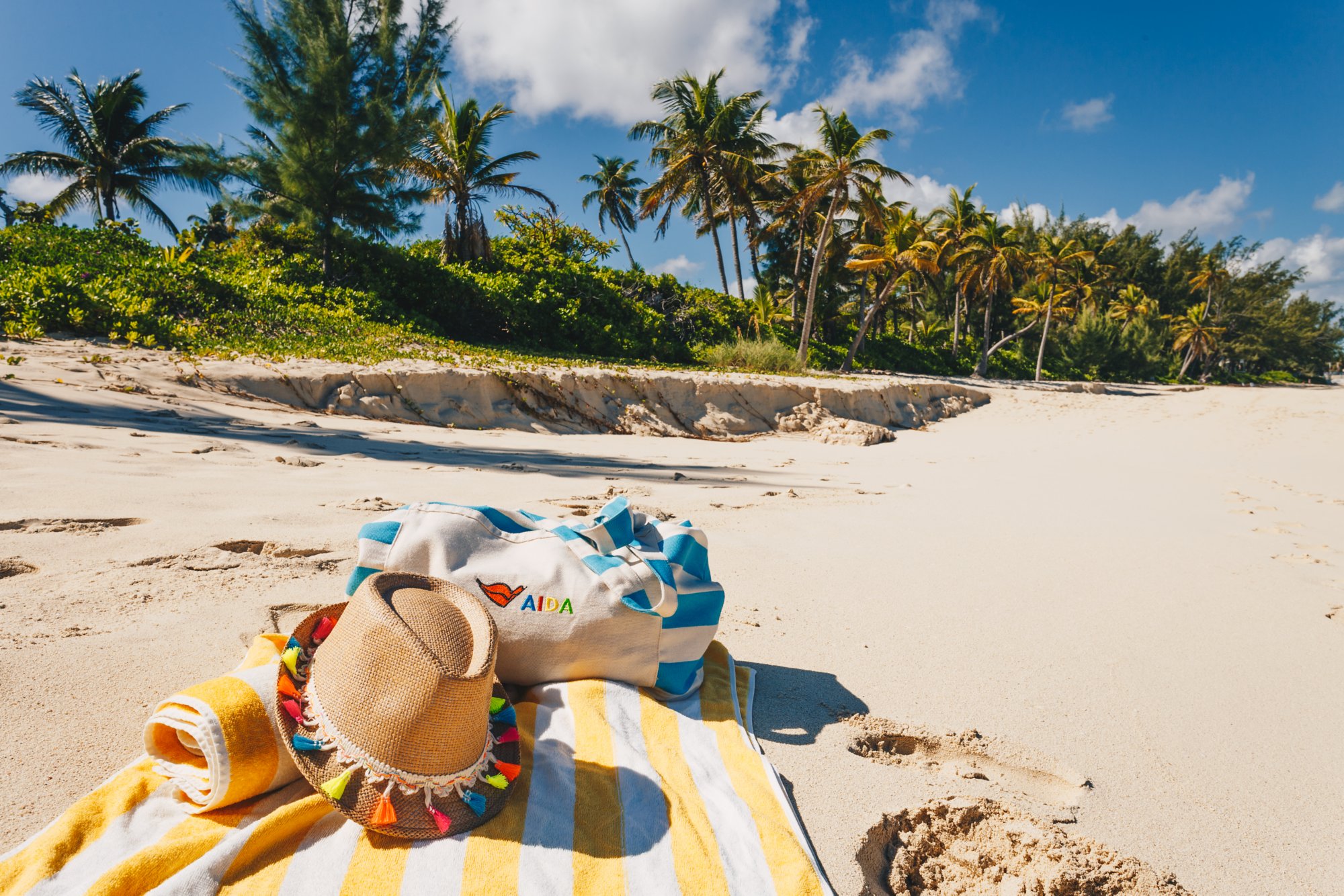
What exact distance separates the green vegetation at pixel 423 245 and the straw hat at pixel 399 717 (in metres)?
7.42

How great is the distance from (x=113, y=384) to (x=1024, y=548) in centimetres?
725

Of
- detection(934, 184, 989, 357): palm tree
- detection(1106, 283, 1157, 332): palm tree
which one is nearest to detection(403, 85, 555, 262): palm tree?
detection(934, 184, 989, 357): palm tree

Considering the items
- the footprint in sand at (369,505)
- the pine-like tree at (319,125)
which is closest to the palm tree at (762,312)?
the pine-like tree at (319,125)

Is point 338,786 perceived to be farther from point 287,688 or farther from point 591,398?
point 591,398

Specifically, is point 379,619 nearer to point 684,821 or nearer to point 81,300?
point 684,821

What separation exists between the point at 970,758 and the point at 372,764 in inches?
56.6

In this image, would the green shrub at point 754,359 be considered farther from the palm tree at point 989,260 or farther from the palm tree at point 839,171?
the palm tree at point 989,260

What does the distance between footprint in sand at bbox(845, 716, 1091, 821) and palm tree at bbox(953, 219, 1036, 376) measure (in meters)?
24.1

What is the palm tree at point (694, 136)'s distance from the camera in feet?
65.4

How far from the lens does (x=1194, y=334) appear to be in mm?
33156

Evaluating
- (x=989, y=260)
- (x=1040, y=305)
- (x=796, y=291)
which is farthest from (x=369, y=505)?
(x=1040, y=305)

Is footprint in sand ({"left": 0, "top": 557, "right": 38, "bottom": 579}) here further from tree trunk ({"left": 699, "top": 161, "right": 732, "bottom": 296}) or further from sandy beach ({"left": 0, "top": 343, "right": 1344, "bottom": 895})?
tree trunk ({"left": 699, "top": 161, "right": 732, "bottom": 296})

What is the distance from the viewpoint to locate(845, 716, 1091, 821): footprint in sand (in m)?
1.58

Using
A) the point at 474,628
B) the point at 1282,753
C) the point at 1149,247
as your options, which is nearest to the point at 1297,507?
the point at 1282,753
